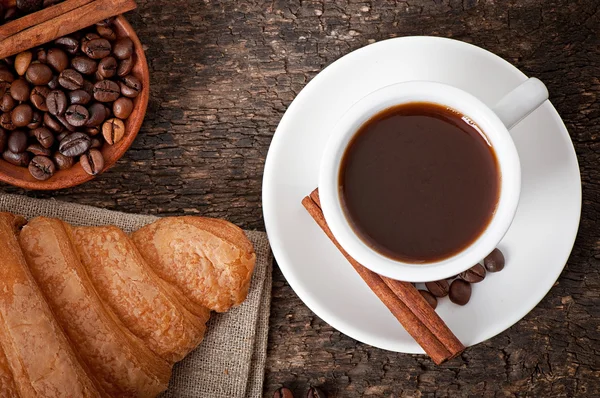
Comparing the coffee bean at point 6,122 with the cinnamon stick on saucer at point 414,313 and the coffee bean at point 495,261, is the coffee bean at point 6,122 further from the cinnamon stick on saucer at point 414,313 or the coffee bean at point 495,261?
the coffee bean at point 495,261

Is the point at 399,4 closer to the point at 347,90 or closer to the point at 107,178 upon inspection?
the point at 347,90

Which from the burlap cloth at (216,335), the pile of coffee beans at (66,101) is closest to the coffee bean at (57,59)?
the pile of coffee beans at (66,101)

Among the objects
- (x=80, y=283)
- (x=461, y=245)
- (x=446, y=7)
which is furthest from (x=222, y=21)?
(x=461, y=245)

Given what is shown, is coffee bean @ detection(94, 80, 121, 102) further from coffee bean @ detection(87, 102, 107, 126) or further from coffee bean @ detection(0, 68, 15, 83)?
coffee bean @ detection(0, 68, 15, 83)

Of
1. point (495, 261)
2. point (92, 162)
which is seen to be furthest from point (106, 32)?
point (495, 261)

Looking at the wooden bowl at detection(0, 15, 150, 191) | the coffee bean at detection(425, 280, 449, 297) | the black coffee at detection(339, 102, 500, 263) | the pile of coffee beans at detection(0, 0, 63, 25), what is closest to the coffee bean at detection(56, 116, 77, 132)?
the wooden bowl at detection(0, 15, 150, 191)

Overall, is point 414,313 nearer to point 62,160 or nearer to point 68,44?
point 62,160
